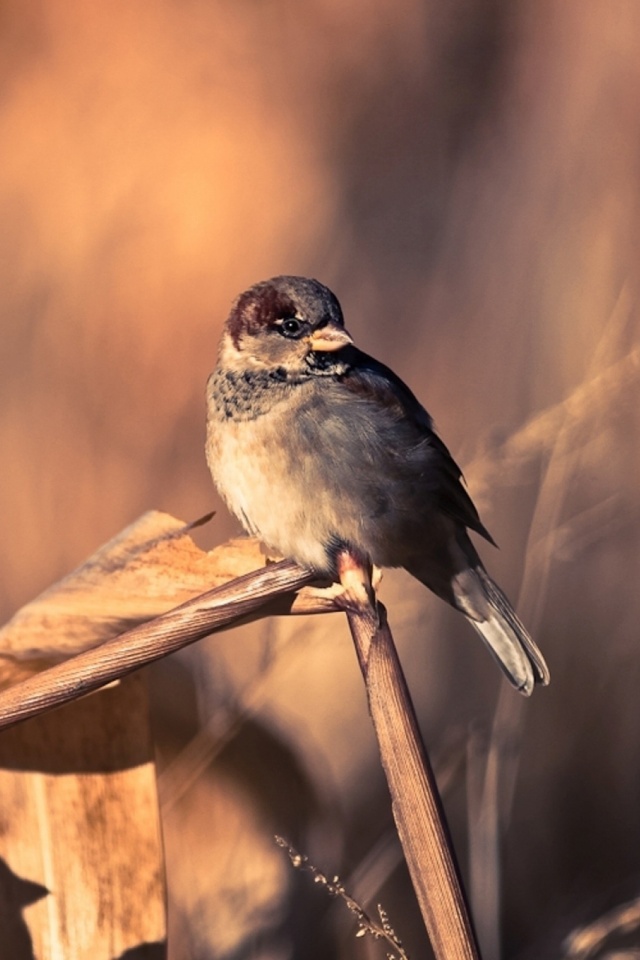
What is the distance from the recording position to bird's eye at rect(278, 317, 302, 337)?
2.13m

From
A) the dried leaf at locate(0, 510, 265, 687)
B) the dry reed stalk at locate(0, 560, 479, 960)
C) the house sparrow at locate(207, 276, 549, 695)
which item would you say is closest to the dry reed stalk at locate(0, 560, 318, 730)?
the dry reed stalk at locate(0, 560, 479, 960)

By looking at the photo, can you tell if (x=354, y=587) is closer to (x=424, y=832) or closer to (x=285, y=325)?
(x=424, y=832)

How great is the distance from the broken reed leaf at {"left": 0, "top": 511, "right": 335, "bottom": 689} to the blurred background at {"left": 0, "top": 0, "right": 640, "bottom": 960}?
1.10 metres

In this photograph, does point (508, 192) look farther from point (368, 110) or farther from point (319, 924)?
point (319, 924)

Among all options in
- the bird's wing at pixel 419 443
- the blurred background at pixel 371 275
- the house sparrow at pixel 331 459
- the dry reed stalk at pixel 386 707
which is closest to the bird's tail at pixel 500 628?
the house sparrow at pixel 331 459

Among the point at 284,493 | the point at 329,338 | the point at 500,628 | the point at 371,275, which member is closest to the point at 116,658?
the point at 284,493

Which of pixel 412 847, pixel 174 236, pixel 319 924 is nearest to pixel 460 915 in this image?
pixel 412 847

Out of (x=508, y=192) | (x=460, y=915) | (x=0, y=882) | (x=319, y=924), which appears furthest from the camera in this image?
(x=508, y=192)

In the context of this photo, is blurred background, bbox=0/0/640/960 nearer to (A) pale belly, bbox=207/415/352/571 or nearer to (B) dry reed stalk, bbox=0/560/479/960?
(A) pale belly, bbox=207/415/352/571

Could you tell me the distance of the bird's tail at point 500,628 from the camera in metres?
2.19

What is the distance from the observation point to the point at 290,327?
84.1 inches

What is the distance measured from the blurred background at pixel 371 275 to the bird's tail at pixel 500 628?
1.63ft

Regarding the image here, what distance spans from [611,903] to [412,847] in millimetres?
1512

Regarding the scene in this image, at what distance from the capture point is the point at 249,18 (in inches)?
116
